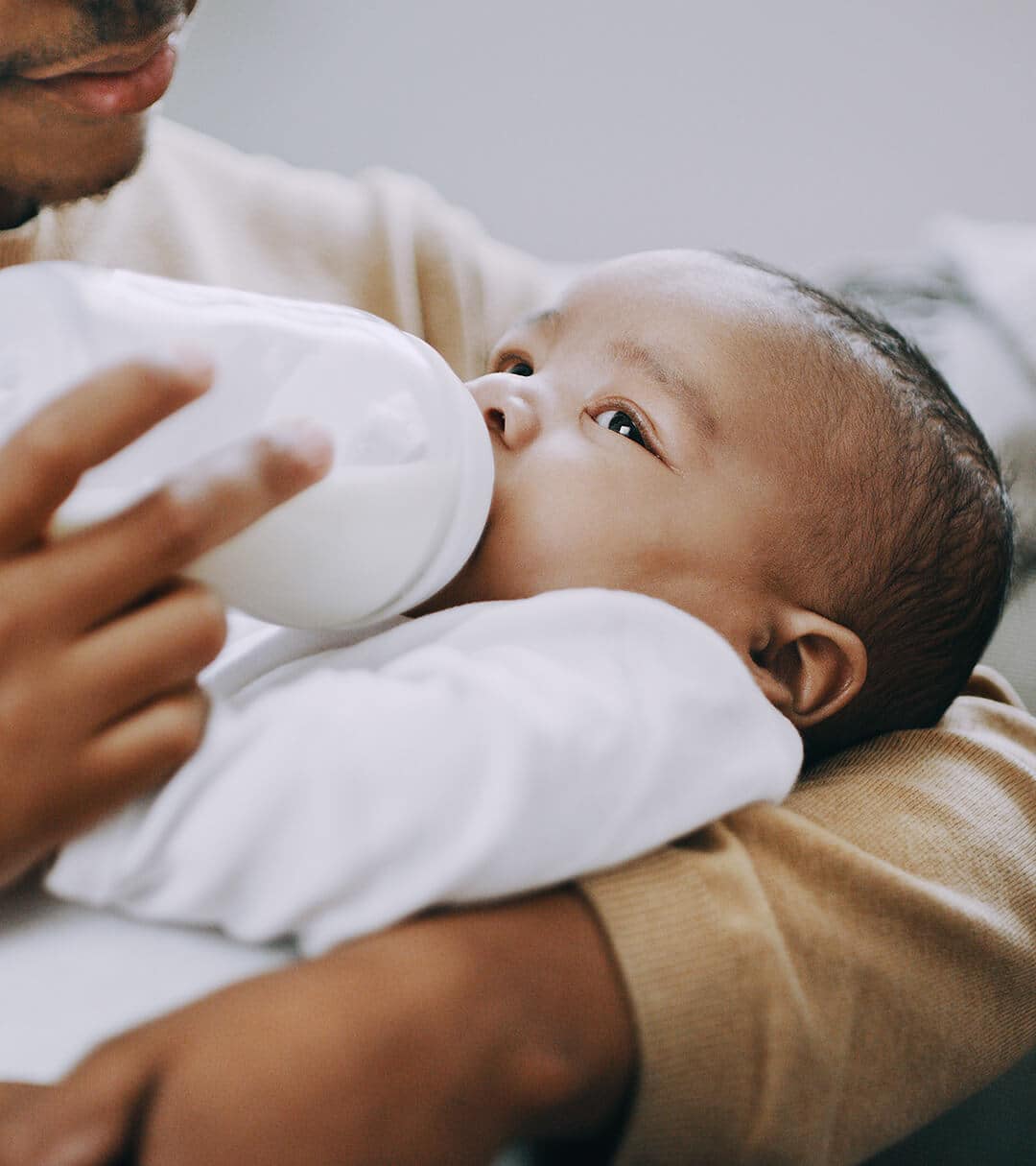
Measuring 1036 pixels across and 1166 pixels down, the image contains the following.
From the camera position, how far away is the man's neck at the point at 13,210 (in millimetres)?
958

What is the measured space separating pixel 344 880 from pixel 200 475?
0.64 ft

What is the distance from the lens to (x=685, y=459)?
71 cm

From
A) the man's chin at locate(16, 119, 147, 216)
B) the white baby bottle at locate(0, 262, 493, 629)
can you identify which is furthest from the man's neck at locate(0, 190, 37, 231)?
the white baby bottle at locate(0, 262, 493, 629)

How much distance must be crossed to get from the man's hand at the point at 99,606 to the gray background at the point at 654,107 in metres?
1.77

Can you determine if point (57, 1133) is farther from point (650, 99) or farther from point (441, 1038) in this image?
point (650, 99)

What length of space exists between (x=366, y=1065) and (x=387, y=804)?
108 millimetres

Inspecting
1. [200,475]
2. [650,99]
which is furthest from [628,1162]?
[650,99]

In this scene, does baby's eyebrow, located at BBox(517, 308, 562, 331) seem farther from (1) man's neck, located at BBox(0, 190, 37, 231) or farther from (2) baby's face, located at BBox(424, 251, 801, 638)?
(1) man's neck, located at BBox(0, 190, 37, 231)

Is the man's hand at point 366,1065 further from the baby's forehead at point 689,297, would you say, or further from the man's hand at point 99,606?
the baby's forehead at point 689,297

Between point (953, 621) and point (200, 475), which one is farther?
point (953, 621)

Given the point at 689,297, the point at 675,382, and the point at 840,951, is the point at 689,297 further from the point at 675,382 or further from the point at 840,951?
the point at 840,951

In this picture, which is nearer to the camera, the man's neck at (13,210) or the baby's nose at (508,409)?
the baby's nose at (508,409)

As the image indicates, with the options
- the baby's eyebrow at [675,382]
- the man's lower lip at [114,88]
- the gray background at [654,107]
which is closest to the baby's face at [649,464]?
the baby's eyebrow at [675,382]

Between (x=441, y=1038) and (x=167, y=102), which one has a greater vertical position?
(x=441, y=1038)
